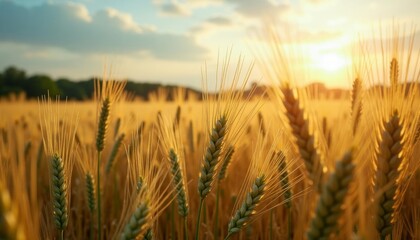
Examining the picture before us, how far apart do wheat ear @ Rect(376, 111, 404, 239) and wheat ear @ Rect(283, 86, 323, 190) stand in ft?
0.94

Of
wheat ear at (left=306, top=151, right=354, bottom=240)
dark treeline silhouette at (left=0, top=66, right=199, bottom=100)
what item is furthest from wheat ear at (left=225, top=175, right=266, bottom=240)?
dark treeline silhouette at (left=0, top=66, right=199, bottom=100)

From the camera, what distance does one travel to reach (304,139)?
110 centimetres

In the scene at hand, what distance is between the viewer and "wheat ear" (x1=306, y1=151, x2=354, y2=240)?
91cm

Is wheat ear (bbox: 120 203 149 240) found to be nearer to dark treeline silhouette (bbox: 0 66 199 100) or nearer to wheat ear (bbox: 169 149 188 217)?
wheat ear (bbox: 169 149 188 217)

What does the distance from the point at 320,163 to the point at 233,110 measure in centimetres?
62

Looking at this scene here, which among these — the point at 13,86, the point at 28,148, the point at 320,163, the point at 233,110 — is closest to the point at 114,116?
the point at 28,148

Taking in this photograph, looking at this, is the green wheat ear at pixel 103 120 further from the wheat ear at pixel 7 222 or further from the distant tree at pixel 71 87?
the distant tree at pixel 71 87

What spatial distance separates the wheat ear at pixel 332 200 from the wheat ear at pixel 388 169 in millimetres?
344

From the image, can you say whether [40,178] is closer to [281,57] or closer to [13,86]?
[281,57]

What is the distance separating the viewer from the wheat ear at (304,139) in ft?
3.48

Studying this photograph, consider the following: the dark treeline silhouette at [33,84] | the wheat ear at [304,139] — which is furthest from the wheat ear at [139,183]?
the dark treeline silhouette at [33,84]

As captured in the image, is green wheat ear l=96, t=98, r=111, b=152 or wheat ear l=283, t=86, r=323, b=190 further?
green wheat ear l=96, t=98, r=111, b=152

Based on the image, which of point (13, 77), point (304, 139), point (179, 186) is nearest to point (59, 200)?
point (179, 186)

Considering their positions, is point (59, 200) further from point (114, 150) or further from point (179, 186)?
point (114, 150)
